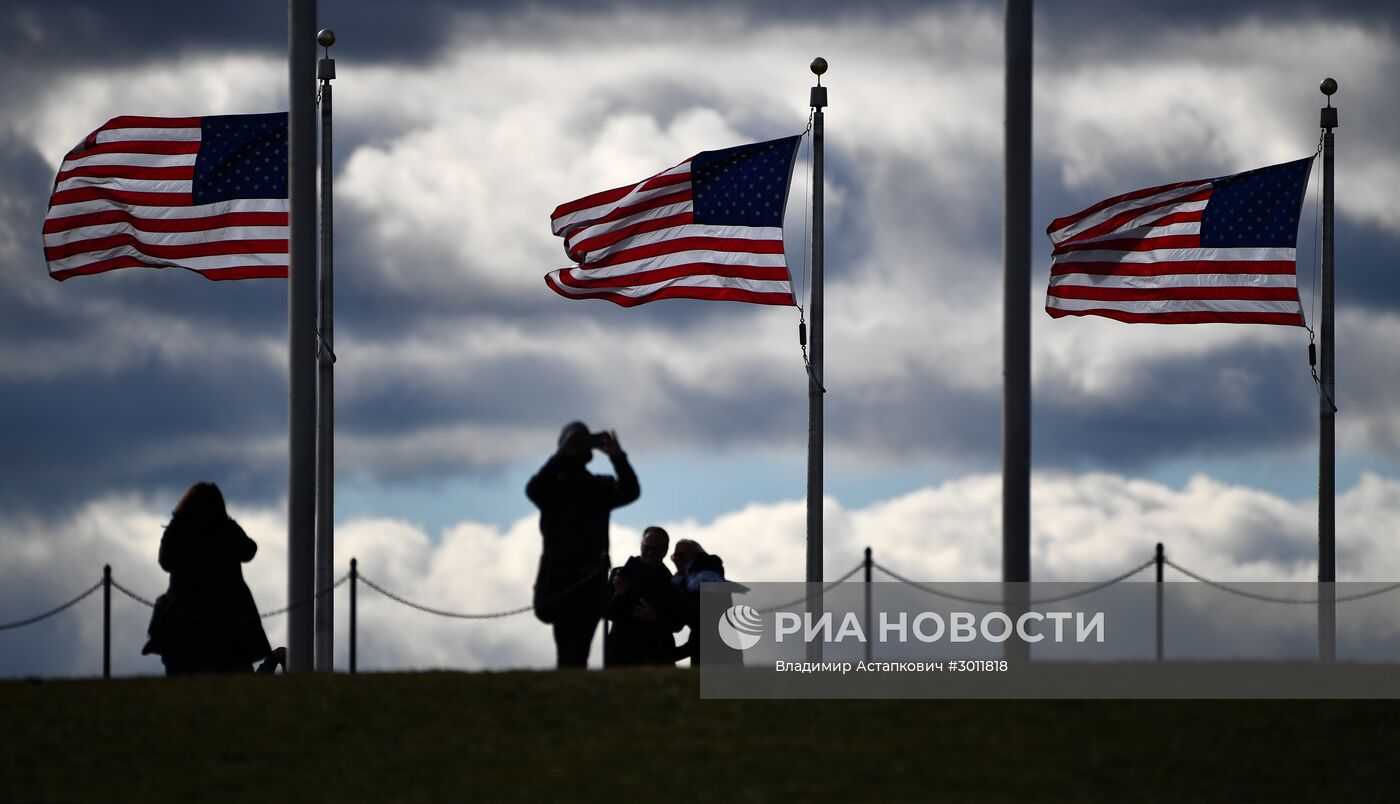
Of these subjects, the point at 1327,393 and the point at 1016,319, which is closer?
the point at 1016,319

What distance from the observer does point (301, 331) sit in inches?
722

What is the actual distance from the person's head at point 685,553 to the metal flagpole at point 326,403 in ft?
13.8

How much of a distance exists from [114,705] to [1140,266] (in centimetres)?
1222

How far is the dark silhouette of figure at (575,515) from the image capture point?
15453 millimetres

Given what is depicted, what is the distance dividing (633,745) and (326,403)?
901 centimetres

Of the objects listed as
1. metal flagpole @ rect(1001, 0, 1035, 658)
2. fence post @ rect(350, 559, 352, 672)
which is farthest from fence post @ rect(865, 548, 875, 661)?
fence post @ rect(350, 559, 352, 672)

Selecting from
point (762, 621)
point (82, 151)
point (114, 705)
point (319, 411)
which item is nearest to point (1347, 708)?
point (762, 621)

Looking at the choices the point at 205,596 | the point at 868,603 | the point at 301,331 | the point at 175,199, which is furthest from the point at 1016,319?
the point at 175,199

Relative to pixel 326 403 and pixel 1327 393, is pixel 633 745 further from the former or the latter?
pixel 1327 393

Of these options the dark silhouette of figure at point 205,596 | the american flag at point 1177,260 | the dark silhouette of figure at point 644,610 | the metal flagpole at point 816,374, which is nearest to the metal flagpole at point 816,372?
the metal flagpole at point 816,374

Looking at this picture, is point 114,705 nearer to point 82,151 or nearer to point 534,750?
point 534,750

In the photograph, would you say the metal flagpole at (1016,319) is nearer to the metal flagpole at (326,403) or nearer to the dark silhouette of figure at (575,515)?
the dark silhouette of figure at (575,515)

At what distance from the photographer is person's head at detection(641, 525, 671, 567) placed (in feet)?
54.3

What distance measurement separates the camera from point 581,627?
15.8 metres
